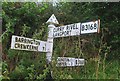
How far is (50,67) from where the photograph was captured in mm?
3270

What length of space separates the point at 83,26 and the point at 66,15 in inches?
70.3

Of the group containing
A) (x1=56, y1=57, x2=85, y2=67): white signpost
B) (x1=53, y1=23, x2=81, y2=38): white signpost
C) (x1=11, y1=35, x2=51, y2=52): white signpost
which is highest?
(x1=53, y1=23, x2=81, y2=38): white signpost

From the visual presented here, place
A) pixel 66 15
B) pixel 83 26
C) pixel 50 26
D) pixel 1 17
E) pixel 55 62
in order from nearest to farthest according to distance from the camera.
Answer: pixel 55 62
pixel 83 26
pixel 50 26
pixel 1 17
pixel 66 15

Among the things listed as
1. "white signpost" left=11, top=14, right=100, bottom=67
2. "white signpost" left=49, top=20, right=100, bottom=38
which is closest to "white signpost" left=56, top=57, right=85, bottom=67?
"white signpost" left=11, top=14, right=100, bottom=67

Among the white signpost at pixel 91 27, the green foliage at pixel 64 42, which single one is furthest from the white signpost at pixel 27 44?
the white signpost at pixel 91 27

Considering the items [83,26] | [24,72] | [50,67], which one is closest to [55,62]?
[50,67]

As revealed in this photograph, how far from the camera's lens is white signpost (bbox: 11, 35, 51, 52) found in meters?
3.33

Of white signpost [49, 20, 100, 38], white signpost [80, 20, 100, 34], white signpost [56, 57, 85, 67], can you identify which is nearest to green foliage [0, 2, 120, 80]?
white signpost [56, 57, 85, 67]

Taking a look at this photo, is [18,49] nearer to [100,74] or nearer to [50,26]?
[50,26]

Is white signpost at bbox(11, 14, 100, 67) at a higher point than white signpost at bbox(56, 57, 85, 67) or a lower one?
higher

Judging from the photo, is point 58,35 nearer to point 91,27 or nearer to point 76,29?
point 76,29

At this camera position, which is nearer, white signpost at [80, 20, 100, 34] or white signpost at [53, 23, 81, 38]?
white signpost at [80, 20, 100, 34]

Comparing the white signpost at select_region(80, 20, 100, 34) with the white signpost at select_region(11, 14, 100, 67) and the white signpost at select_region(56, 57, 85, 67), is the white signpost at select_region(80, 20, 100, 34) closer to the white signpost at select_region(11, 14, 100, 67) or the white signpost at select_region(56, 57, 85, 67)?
the white signpost at select_region(11, 14, 100, 67)

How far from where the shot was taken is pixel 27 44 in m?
3.42
